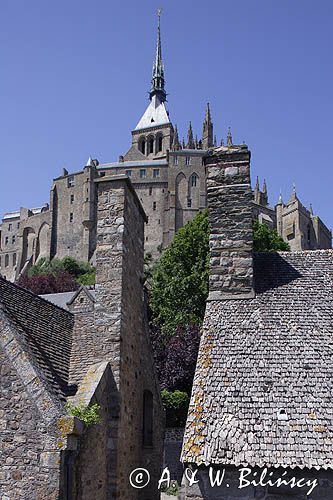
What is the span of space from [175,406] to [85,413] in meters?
17.7

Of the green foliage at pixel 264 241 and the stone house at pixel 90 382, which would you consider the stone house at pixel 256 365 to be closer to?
the stone house at pixel 90 382

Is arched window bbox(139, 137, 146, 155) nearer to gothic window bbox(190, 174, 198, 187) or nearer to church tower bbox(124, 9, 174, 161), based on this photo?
church tower bbox(124, 9, 174, 161)

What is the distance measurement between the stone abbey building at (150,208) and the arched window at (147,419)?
9562 cm

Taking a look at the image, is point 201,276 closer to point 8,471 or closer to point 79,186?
point 8,471

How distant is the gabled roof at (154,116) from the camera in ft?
459

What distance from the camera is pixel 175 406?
26.0m

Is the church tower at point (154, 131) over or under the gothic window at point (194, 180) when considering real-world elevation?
over

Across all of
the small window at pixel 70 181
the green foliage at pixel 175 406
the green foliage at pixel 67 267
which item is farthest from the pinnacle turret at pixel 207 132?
the green foliage at pixel 175 406

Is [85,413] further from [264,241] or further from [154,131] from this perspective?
[154,131]

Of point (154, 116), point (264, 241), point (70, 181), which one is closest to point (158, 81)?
point (154, 116)

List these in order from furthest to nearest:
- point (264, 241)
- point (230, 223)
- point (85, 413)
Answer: point (264, 241)
point (230, 223)
point (85, 413)

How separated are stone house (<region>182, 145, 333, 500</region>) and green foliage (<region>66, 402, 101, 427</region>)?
1.91 metres

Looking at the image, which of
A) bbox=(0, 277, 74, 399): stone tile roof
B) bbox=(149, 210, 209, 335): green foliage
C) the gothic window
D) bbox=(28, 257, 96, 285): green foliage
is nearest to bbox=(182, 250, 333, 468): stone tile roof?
bbox=(0, 277, 74, 399): stone tile roof

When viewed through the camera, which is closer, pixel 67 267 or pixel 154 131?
pixel 67 267
